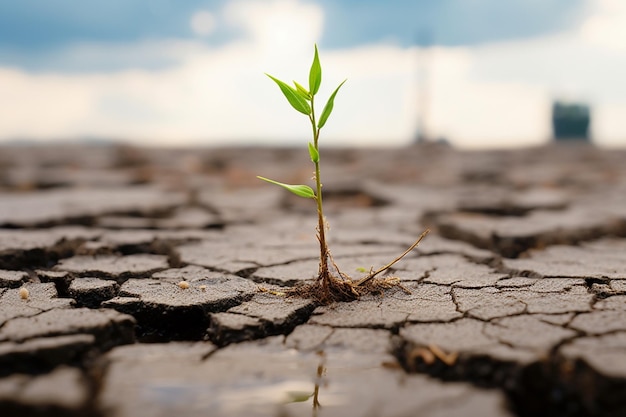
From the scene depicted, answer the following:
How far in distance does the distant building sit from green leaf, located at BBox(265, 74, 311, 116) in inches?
520

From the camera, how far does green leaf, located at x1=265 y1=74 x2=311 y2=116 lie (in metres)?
1.43

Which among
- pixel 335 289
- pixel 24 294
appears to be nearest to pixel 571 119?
pixel 335 289

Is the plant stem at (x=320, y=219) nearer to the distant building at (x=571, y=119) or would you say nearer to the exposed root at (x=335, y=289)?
the exposed root at (x=335, y=289)

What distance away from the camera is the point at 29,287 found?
1733 millimetres

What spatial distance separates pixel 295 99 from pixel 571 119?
13.5m

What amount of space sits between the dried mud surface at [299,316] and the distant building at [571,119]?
10.9m

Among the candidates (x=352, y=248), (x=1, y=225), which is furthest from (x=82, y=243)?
(x=352, y=248)

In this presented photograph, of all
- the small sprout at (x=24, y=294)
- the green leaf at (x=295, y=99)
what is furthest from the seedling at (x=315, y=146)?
the small sprout at (x=24, y=294)

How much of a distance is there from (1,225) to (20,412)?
83.3 inches

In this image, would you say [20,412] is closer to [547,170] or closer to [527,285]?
[527,285]

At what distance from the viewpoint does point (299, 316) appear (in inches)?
58.2

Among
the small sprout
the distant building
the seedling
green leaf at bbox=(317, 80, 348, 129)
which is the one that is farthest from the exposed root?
the distant building

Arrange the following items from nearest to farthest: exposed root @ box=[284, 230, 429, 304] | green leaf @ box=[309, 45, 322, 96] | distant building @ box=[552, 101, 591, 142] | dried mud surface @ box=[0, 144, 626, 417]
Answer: dried mud surface @ box=[0, 144, 626, 417]
green leaf @ box=[309, 45, 322, 96]
exposed root @ box=[284, 230, 429, 304]
distant building @ box=[552, 101, 591, 142]

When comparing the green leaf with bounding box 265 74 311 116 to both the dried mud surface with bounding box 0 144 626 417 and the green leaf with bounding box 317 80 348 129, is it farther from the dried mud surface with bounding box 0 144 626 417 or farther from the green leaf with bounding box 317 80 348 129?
the dried mud surface with bounding box 0 144 626 417
